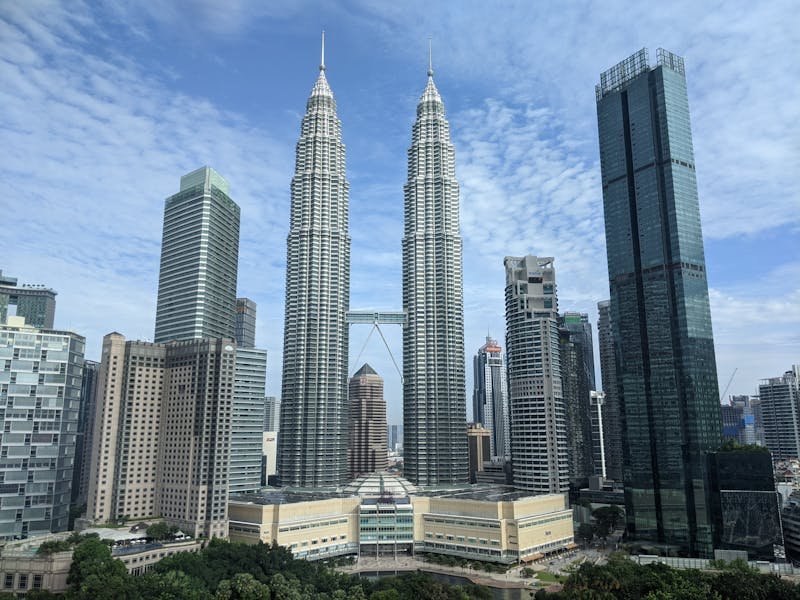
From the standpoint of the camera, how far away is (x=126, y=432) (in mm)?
175375

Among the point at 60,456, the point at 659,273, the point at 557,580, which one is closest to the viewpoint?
the point at 557,580

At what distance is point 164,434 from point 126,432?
10.6 metres

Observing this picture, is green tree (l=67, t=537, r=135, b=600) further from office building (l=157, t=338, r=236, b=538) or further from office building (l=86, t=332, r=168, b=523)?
office building (l=86, t=332, r=168, b=523)

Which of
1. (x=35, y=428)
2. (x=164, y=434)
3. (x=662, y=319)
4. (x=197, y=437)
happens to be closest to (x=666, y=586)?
(x=662, y=319)

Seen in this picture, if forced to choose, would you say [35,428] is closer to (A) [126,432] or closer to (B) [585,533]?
(A) [126,432]

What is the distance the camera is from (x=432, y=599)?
9981 centimetres

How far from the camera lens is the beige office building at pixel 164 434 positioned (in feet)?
543

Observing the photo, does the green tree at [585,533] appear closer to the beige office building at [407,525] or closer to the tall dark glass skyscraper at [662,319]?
the beige office building at [407,525]

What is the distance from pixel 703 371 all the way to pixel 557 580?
78333mm

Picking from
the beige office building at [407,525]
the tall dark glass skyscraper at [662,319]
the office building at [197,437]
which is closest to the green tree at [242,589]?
the beige office building at [407,525]

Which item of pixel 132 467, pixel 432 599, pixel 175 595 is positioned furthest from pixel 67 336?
pixel 432 599

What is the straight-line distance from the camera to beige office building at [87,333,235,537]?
166 meters

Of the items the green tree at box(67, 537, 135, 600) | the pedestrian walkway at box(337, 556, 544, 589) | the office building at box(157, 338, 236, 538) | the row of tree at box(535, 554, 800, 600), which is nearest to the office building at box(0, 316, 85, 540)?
the office building at box(157, 338, 236, 538)

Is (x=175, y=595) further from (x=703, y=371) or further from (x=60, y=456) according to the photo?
(x=703, y=371)
